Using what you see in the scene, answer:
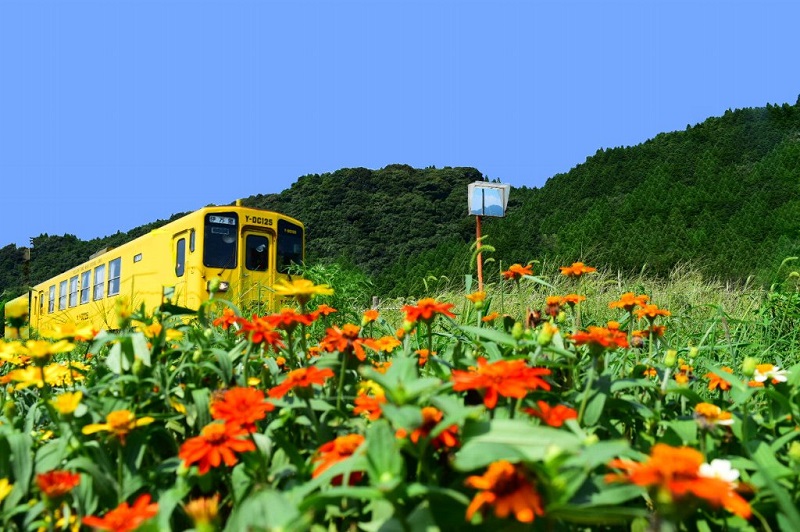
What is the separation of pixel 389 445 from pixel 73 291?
1386 centimetres

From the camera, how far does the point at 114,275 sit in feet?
38.1

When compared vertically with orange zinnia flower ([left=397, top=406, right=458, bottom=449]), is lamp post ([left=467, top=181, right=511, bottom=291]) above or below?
above

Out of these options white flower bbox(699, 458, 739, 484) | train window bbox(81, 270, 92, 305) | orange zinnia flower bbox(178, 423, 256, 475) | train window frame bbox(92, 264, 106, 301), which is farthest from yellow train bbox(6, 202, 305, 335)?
white flower bbox(699, 458, 739, 484)

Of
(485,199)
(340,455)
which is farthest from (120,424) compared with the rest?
(485,199)

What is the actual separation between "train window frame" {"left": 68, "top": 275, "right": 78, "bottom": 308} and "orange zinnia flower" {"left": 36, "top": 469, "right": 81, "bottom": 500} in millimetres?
13066

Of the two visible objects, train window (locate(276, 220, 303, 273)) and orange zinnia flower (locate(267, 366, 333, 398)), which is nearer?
orange zinnia flower (locate(267, 366, 333, 398))

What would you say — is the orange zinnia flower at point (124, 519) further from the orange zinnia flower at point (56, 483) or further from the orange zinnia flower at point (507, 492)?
the orange zinnia flower at point (507, 492)

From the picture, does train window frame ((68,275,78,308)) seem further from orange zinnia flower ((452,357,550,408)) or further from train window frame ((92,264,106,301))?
orange zinnia flower ((452,357,550,408))

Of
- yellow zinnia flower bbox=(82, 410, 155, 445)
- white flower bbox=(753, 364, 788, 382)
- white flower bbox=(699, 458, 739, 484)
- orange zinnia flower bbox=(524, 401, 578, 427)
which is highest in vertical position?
white flower bbox=(753, 364, 788, 382)

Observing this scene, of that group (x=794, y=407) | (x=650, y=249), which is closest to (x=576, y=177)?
(x=650, y=249)

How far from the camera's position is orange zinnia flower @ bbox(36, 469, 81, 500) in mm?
1048

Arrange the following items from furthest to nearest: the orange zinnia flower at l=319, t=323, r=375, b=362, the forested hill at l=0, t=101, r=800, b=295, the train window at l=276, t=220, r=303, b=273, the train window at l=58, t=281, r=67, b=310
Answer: the forested hill at l=0, t=101, r=800, b=295 → the train window at l=58, t=281, r=67, b=310 → the train window at l=276, t=220, r=303, b=273 → the orange zinnia flower at l=319, t=323, r=375, b=362

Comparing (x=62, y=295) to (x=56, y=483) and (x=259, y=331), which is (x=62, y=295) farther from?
(x=56, y=483)

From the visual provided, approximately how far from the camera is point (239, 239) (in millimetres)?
9859
